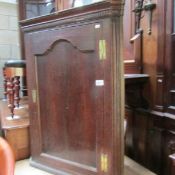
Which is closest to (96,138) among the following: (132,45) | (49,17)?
(49,17)

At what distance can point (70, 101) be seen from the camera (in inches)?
62.8

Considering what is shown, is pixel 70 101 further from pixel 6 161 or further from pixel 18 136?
pixel 6 161

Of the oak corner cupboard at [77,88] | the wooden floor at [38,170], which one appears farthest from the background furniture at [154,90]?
the oak corner cupboard at [77,88]

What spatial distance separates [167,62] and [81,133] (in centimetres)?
83

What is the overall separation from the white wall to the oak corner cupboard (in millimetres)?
2017

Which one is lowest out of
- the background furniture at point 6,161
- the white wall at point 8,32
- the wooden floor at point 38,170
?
the wooden floor at point 38,170

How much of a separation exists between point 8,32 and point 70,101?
8.20 feet

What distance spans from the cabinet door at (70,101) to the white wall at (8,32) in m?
2.03

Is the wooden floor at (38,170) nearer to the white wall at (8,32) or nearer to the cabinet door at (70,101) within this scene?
the cabinet door at (70,101)

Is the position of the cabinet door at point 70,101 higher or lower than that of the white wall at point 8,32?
lower

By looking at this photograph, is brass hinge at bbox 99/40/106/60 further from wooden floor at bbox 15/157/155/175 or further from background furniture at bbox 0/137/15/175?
wooden floor at bbox 15/157/155/175

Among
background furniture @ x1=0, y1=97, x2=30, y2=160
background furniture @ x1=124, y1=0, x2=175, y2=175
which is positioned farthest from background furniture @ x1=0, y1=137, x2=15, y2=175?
background furniture @ x1=124, y1=0, x2=175, y2=175

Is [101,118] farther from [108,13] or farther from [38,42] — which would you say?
[38,42]

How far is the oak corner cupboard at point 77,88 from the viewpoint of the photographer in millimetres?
1331
